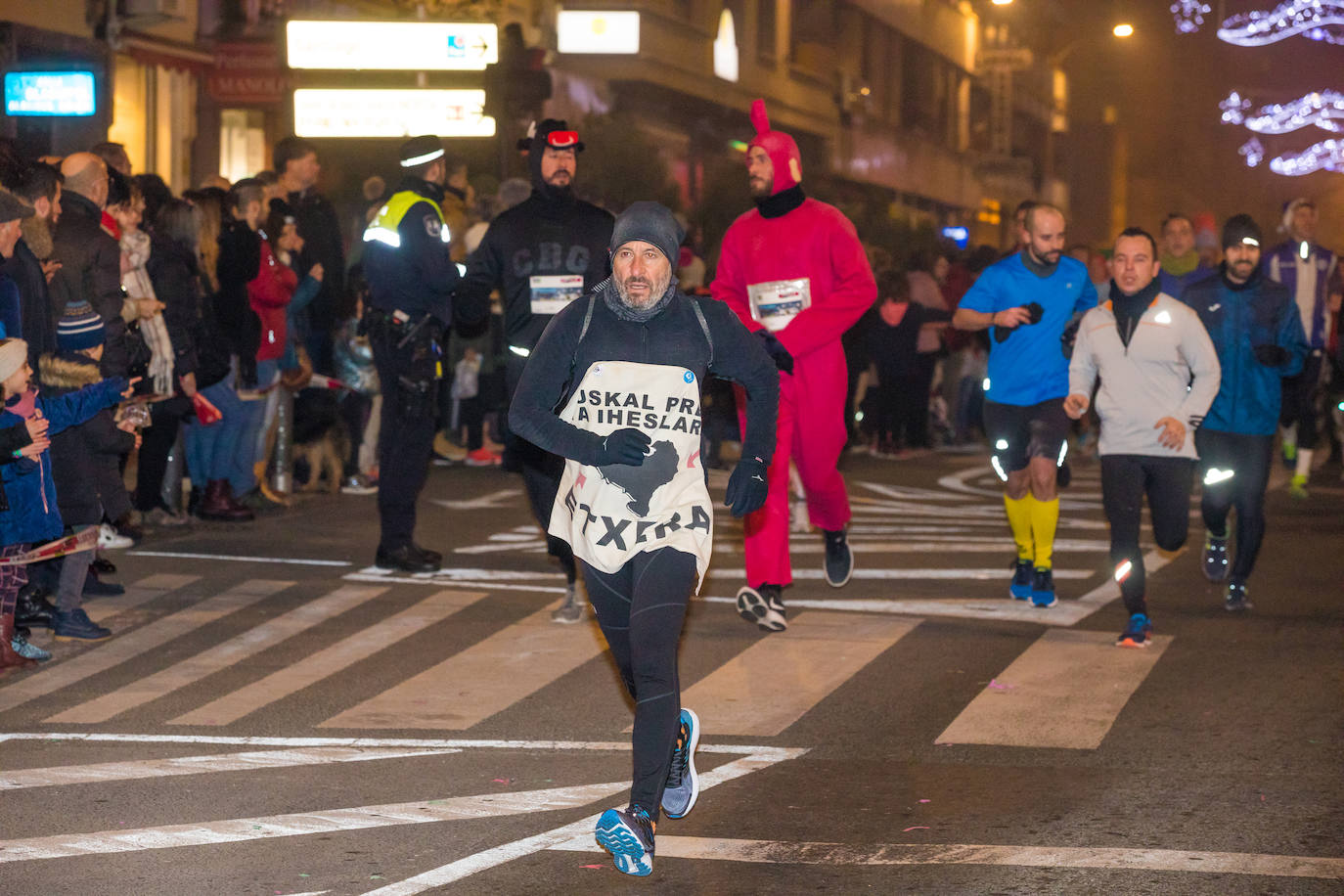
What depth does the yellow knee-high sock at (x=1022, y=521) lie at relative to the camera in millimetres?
9891

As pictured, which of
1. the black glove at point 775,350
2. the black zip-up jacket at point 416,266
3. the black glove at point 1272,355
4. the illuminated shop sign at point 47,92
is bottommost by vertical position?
the black glove at point 1272,355

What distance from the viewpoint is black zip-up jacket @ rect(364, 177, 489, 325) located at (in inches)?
404

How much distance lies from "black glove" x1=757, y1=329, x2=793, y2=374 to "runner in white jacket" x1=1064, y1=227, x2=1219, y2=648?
1965mm

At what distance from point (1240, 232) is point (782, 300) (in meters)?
2.63

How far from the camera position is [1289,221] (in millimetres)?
12750

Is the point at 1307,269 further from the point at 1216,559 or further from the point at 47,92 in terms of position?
the point at 47,92

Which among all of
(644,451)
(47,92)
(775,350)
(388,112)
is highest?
(388,112)

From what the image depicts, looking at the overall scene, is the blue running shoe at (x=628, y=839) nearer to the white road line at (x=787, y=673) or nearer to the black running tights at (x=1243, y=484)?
the white road line at (x=787, y=673)

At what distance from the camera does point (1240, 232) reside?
32.9 ft

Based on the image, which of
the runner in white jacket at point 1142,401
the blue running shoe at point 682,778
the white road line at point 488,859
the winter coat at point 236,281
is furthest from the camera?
the winter coat at point 236,281

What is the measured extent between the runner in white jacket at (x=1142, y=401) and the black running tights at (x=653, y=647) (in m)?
3.70

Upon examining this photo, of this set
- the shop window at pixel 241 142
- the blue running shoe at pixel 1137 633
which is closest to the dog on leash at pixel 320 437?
the blue running shoe at pixel 1137 633

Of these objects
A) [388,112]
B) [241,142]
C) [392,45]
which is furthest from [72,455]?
[241,142]

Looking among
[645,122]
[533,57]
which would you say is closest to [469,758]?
[533,57]
